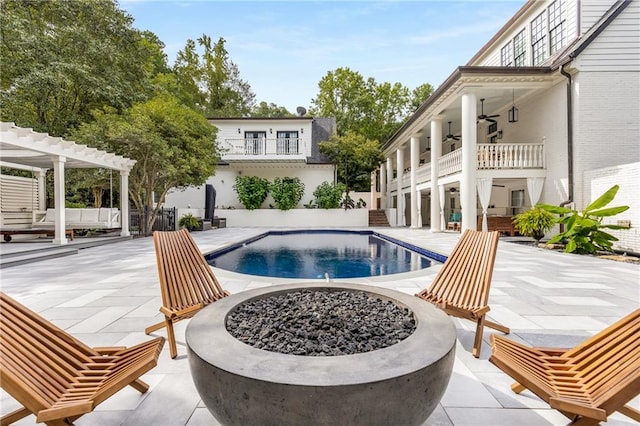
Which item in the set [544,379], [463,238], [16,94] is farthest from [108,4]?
[544,379]

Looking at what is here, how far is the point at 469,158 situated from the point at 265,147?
1227 cm

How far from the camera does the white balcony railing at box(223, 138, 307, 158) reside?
19594 millimetres

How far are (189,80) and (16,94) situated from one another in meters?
17.4

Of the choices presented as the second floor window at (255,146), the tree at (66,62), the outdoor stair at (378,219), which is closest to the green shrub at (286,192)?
the second floor window at (255,146)

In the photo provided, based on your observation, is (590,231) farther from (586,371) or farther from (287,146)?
(287,146)

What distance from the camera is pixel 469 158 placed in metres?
10.8

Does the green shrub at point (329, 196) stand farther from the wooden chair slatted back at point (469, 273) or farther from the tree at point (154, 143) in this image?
the wooden chair slatted back at point (469, 273)

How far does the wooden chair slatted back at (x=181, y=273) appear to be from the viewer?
292 centimetres

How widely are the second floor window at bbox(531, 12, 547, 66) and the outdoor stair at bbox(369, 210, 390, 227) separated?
10740mm

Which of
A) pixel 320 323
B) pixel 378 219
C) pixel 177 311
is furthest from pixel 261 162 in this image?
pixel 320 323

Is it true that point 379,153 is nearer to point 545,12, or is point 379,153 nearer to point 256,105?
point 545,12

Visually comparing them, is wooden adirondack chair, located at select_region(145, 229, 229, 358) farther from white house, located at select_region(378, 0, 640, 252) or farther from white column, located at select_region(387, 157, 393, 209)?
white column, located at select_region(387, 157, 393, 209)

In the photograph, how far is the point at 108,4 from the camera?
16.2 metres

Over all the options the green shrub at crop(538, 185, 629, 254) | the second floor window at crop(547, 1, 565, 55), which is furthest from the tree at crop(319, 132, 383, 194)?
the green shrub at crop(538, 185, 629, 254)
